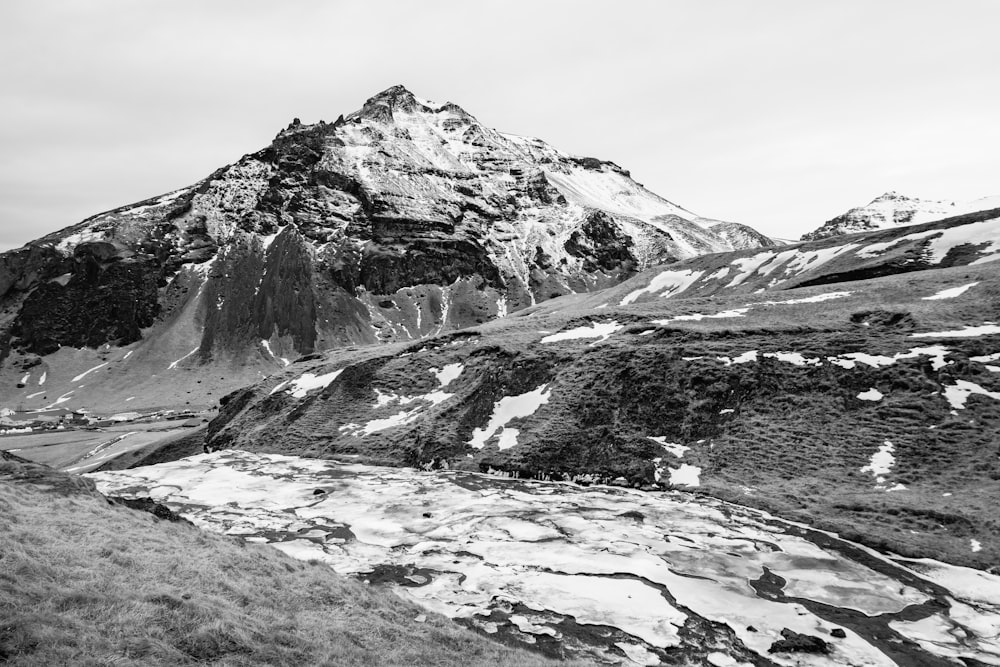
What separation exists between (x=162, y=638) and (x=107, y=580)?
311 centimetres

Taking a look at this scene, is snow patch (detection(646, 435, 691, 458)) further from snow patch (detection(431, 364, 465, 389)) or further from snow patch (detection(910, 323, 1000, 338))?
snow patch (detection(431, 364, 465, 389))

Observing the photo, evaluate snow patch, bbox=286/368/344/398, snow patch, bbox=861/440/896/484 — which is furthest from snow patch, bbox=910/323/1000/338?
snow patch, bbox=286/368/344/398

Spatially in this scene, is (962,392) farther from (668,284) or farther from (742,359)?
(668,284)

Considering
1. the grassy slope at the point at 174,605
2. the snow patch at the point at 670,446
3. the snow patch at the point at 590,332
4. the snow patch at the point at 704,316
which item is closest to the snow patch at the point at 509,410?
the snow patch at the point at 670,446

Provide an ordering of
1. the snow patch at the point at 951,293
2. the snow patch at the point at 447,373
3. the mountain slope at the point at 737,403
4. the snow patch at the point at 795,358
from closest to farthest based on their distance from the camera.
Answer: the mountain slope at the point at 737,403 < the snow patch at the point at 795,358 < the snow patch at the point at 951,293 < the snow patch at the point at 447,373

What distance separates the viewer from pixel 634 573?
20.5 metres

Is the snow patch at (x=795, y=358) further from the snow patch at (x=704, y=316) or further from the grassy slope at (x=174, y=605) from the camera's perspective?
the grassy slope at (x=174, y=605)

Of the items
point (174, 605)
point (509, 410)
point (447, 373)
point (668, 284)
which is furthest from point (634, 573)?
point (668, 284)

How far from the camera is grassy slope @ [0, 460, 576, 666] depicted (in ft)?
36.5

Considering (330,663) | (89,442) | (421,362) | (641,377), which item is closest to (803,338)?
(641,377)

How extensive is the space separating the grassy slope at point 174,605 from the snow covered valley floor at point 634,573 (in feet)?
8.14

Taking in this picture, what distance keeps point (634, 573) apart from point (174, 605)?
1430 centimetres

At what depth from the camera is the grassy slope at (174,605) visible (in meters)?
11.1

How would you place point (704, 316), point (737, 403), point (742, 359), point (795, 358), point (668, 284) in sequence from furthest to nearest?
1. point (668, 284)
2. point (704, 316)
3. point (742, 359)
4. point (795, 358)
5. point (737, 403)
